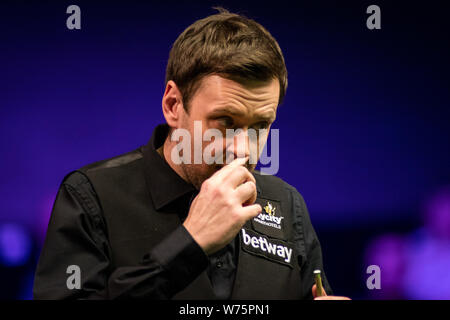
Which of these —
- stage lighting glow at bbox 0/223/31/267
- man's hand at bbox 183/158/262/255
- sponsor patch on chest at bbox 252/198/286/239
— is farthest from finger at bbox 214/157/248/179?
stage lighting glow at bbox 0/223/31/267

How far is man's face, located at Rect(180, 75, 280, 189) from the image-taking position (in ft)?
4.84

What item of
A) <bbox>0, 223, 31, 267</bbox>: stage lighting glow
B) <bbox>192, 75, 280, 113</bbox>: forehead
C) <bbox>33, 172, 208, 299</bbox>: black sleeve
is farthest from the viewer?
<bbox>0, 223, 31, 267</bbox>: stage lighting glow

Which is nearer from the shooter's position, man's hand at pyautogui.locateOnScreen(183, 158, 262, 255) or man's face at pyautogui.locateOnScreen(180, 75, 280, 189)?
man's hand at pyautogui.locateOnScreen(183, 158, 262, 255)

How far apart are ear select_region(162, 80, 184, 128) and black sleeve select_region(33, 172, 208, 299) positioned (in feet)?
1.06

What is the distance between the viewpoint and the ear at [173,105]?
1.59 meters

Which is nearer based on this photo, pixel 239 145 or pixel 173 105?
pixel 239 145

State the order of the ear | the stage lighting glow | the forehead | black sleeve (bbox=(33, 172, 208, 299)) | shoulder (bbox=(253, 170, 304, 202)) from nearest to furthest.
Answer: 1. black sleeve (bbox=(33, 172, 208, 299))
2. the forehead
3. the ear
4. shoulder (bbox=(253, 170, 304, 202))
5. the stage lighting glow

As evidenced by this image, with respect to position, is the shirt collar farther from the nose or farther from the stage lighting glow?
the stage lighting glow

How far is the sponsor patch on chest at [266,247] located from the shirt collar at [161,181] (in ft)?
0.78

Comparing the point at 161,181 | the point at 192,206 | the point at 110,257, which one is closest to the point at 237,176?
the point at 192,206

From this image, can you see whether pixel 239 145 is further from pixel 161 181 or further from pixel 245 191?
pixel 161 181

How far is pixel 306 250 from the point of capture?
182cm

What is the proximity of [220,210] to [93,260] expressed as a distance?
0.39 m
